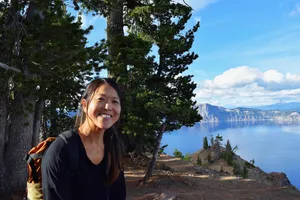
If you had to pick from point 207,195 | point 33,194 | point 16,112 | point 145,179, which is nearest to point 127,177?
point 145,179

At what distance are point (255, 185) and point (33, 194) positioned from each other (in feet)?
45.7

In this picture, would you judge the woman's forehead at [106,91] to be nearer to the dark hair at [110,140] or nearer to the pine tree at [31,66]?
the dark hair at [110,140]

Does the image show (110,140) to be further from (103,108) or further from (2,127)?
(2,127)

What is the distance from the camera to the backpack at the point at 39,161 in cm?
177

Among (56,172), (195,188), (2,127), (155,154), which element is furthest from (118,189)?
(195,188)

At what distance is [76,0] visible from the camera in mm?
9016

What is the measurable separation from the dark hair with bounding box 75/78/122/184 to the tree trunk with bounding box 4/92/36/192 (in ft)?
22.9

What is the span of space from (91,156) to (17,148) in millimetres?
7629

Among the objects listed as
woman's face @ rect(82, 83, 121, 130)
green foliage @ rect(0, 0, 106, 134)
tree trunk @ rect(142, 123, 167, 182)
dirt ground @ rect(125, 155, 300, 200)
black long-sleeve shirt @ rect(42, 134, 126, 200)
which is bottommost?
dirt ground @ rect(125, 155, 300, 200)

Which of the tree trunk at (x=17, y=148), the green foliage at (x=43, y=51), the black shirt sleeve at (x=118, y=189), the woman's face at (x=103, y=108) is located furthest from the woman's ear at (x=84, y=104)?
the tree trunk at (x=17, y=148)

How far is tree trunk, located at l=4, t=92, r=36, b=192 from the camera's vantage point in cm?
841

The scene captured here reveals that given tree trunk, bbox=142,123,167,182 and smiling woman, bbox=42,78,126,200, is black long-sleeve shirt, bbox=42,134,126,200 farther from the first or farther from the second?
tree trunk, bbox=142,123,167,182

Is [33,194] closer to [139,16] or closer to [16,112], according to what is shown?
[16,112]

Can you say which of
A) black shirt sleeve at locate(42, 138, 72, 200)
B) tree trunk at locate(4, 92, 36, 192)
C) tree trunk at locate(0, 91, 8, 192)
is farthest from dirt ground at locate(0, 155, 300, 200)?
black shirt sleeve at locate(42, 138, 72, 200)
